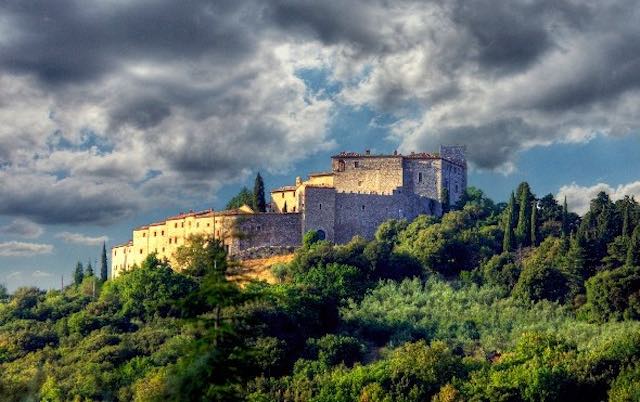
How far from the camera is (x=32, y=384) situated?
69.8 ft

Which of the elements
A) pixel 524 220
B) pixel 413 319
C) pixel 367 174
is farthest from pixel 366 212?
pixel 413 319

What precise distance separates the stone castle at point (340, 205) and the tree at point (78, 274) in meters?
Answer: 9.51

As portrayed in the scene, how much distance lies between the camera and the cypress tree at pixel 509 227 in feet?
257

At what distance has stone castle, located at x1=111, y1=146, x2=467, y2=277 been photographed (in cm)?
8125

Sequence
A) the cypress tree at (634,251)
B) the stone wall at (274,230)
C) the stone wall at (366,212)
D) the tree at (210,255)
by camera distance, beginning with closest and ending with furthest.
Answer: the tree at (210,255) < the cypress tree at (634,251) < the stone wall at (274,230) < the stone wall at (366,212)

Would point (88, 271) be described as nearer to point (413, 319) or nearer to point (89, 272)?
point (89, 272)

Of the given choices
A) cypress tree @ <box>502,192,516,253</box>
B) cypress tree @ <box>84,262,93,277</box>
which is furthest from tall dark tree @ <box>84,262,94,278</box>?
cypress tree @ <box>502,192,516,253</box>

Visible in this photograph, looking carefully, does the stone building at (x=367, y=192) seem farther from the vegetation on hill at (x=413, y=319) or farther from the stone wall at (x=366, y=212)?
the vegetation on hill at (x=413, y=319)

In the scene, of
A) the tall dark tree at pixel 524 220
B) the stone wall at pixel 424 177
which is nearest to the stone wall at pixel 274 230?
the stone wall at pixel 424 177

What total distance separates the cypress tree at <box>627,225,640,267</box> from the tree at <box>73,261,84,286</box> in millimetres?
58822

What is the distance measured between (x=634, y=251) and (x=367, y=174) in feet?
92.1

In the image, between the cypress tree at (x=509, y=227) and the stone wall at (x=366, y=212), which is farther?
the stone wall at (x=366, y=212)

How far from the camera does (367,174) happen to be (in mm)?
86375

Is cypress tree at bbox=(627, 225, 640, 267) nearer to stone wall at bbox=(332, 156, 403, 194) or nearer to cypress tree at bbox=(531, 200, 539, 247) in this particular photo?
cypress tree at bbox=(531, 200, 539, 247)
